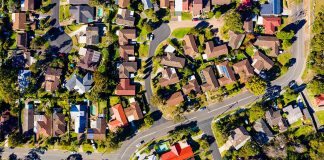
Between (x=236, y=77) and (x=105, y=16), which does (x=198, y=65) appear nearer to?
(x=236, y=77)

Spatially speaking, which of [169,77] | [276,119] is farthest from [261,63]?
[169,77]

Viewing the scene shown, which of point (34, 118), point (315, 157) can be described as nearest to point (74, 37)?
point (34, 118)

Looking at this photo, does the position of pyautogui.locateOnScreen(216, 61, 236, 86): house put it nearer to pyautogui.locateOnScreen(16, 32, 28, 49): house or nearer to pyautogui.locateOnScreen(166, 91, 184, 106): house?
pyautogui.locateOnScreen(166, 91, 184, 106): house

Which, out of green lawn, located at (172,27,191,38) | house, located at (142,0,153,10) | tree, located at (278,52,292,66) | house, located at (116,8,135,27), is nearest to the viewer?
house, located at (116,8,135,27)

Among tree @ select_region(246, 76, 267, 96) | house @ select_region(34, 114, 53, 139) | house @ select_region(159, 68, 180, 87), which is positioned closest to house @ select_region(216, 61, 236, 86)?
tree @ select_region(246, 76, 267, 96)

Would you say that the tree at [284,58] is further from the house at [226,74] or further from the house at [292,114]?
the house at [226,74]

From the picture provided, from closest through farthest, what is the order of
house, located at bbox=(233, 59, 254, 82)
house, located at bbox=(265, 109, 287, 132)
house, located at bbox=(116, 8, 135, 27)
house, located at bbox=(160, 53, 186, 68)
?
house, located at bbox=(265, 109, 287, 132), house, located at bbox=(233, 59, 254, 82), house, located at bbox=(160, 53, 186, 68), house, located at bbox=(116, 8, 135, 27)

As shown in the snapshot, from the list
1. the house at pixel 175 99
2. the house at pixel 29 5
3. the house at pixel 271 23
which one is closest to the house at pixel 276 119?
the house at pixel 271 23
